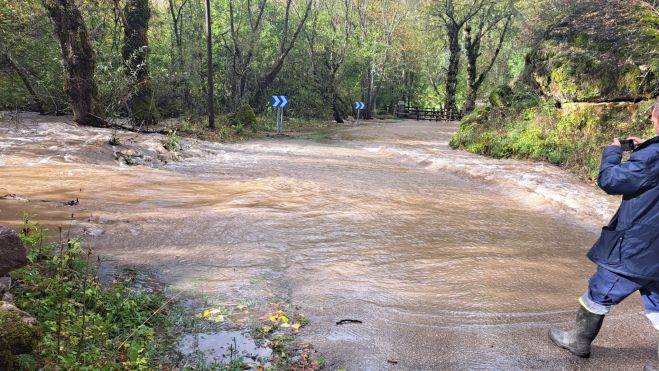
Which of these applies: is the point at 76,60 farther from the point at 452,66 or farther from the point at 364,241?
the point at 452,66

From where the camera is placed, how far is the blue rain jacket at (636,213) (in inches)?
119

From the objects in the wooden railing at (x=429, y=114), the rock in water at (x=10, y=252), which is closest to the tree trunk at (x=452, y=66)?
the wooden railing at (x=429, y=114)

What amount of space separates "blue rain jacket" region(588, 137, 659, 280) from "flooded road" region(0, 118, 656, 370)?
0.91 metres

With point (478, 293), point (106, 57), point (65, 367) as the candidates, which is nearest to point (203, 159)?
point (106, 57)

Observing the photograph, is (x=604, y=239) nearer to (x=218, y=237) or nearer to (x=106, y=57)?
(x=218, y=237)

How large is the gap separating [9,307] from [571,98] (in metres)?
15.7

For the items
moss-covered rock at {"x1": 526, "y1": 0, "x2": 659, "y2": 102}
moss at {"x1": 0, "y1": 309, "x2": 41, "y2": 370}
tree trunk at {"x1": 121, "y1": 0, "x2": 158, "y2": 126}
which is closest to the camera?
moss at {"x1": 0, "y1": 309, "x2": 41, "y2": 370}

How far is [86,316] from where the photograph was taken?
337cm

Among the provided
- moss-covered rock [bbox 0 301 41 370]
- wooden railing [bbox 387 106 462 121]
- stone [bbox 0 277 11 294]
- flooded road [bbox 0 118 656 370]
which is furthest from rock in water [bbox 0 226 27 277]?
wooden railing [bbox 387 106 462 121]

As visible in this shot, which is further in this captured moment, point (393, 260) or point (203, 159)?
point (203, 159)

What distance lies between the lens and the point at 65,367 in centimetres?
263

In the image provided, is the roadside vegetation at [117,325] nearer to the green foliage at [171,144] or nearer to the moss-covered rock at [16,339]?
the moss-covered rock at [16,339]

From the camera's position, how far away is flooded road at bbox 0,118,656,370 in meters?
3.79

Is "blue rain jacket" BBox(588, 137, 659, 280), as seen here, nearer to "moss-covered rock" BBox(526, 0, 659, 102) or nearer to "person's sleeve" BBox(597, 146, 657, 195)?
"person's sleeve" BBox(597, 146, 657, 195)
